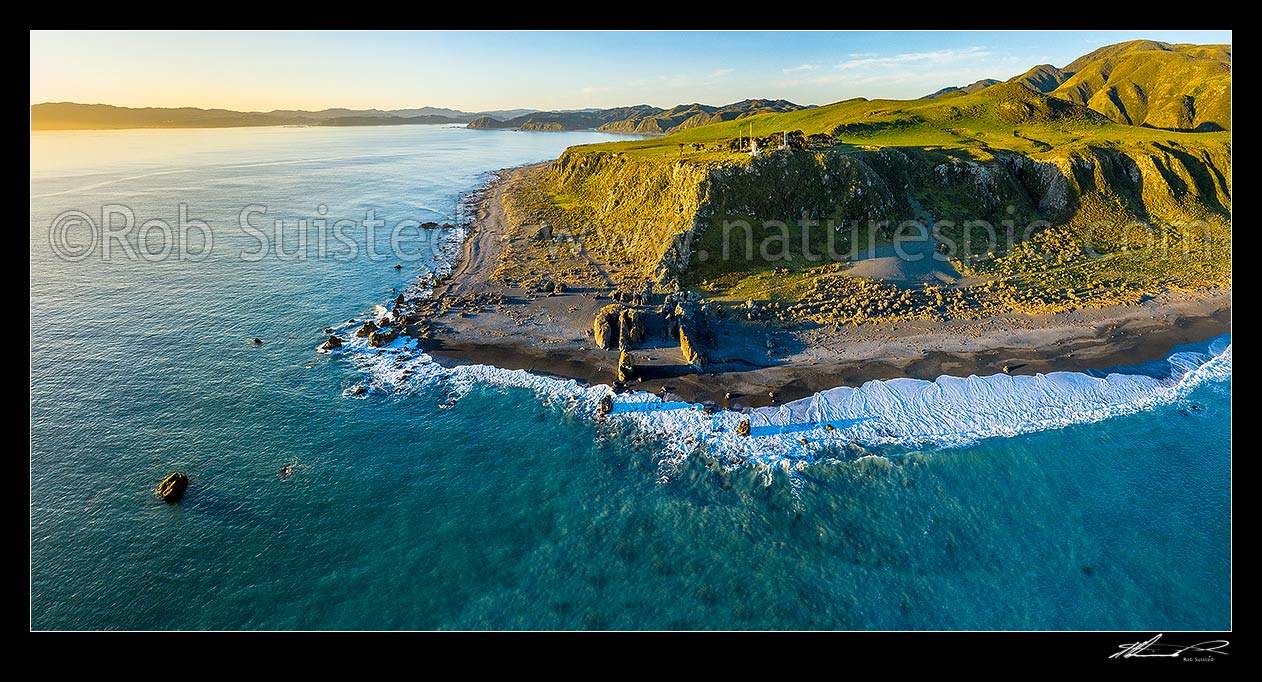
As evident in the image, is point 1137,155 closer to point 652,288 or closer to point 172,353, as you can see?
point 652,288

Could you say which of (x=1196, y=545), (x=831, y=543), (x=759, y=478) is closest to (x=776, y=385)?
(x=759, y=478)

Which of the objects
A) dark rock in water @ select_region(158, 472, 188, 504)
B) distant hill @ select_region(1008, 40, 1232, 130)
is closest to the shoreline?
dark rock in water @ select_region(158, 472, 188, 504)

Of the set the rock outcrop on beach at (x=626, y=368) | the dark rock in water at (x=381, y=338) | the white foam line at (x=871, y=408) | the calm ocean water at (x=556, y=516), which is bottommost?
the calm ocean water at (x=556, y=516)

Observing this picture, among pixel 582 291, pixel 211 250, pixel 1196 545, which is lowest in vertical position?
pixel 1196 545

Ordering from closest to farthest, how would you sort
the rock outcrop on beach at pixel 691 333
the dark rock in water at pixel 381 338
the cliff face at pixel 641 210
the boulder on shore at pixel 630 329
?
the rock outcrop on beach at pixel 691 333, the boulder on shore at pixel 630 329, the dark rock in water at pixel 381 338, the cliff face at pixel 641 210

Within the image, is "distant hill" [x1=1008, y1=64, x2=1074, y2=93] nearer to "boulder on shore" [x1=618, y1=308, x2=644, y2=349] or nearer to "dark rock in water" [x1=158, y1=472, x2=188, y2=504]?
"boulder on shore" [x1=618, y1=308, x2=644, y2=349]
